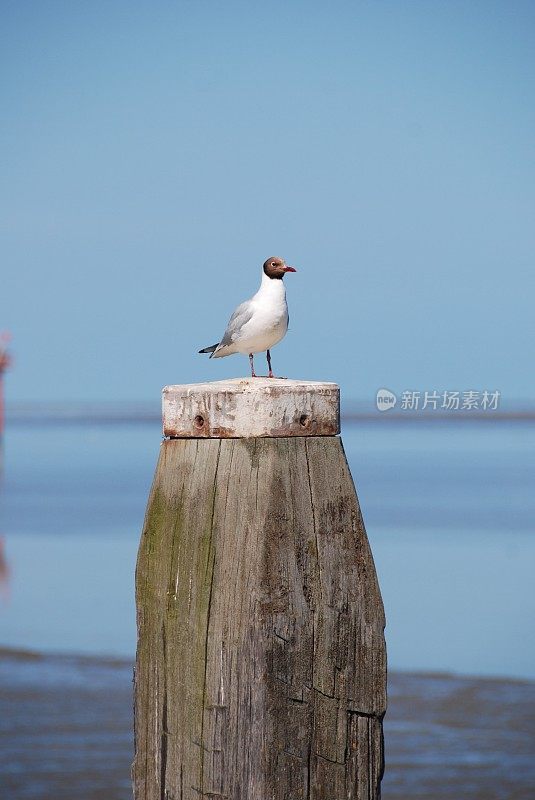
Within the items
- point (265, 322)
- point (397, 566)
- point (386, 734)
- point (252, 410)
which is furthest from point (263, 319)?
point (397, 566)

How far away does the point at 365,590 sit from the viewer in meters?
2.48

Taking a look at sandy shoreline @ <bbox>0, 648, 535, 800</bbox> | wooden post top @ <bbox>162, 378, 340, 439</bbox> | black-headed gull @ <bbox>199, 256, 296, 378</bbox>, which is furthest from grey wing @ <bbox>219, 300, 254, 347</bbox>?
sandy shoreline @ <bbox>0, 648, 535, 800</bbox>

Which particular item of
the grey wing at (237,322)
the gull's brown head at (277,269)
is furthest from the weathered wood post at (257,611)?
the gull's brown head at (277,269)

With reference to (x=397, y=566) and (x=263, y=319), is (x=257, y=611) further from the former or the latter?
(x=397, y=566)

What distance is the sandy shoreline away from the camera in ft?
22.4

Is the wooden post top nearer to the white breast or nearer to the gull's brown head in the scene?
the white breast

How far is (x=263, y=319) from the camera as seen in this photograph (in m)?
3.50

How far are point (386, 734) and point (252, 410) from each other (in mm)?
6078

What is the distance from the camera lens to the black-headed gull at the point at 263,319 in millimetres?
3432

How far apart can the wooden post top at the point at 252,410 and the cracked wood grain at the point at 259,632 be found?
0.03 metres

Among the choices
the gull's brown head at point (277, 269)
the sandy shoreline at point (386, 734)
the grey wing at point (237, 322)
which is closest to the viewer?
the grey wing at point (237, 322)

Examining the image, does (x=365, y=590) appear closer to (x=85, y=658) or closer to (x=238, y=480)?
(x=238, y=480)

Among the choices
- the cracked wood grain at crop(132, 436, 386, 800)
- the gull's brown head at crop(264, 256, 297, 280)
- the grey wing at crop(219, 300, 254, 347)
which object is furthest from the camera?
the gull's brown head at crop(264, 256, 297, 280)

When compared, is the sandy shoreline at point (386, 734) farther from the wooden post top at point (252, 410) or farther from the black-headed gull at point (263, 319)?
the wooden post top at point (252, 410)
